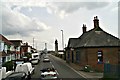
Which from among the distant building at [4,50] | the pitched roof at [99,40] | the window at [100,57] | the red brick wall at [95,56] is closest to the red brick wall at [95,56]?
the red brick wall at [95,56]

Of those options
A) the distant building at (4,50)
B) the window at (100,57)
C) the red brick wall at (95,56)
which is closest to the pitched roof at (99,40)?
the red brick wall at (95,56)

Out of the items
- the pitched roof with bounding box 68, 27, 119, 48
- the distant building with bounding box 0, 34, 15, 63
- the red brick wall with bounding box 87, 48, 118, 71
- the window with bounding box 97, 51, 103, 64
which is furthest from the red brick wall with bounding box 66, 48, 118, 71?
the distant building with bounding box 0, 34, 15, 63

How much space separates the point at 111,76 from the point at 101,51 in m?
16.0

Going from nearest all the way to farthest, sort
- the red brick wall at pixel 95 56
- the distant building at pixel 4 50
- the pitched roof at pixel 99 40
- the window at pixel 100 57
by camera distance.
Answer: the red brick wall at pixel 95 56 → the window at pixel 100 57 → the pitched roof at pixel 99 40 → the distant building at pixel 4 50

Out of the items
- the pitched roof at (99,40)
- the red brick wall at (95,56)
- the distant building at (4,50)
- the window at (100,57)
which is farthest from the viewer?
the distant building at (4,50)

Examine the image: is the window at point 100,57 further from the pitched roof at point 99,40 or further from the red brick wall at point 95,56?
the pitched roof at point 99,40

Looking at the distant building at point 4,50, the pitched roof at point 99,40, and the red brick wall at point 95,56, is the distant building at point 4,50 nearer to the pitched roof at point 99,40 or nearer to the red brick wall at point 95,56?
the pitched roof at point 99,40

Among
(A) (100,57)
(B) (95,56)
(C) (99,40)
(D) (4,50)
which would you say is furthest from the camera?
(D) (4,50)

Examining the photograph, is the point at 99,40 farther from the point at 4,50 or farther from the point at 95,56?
the point at 4,50

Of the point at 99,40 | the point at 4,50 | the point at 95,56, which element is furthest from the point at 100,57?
the point at 4,50

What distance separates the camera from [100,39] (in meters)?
37.7

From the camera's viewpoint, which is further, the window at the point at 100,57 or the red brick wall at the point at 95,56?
the window at the point at 100,57

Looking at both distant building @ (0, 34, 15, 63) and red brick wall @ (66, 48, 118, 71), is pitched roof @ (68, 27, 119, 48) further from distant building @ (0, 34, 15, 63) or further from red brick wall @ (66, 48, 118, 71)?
distant building @ (0, 34, 15, 63)

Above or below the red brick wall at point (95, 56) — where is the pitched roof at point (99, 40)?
above
